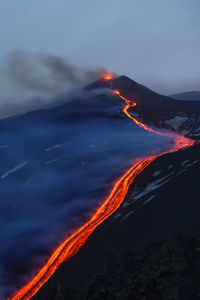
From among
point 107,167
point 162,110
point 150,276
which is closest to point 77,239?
point 150,276

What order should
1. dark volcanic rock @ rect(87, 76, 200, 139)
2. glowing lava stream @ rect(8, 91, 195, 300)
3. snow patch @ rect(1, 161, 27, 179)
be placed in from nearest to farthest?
1. glowing lava stream @ rect(8, 91, 195, 300)
2. snow patch @ rect(1, 161, 27, 179)
3. dark volcanic rock @ rect(87, 76, 200, 139)

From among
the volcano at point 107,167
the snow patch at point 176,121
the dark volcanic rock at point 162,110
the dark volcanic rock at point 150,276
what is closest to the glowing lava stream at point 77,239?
the volcano at point 107,167

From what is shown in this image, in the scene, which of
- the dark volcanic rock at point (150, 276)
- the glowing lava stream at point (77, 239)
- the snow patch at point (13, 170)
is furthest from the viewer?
the snow patch at point (13, 170)

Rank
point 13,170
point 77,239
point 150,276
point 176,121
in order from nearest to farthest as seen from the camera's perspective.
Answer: point 150,276
point 77,239
point 13,170
point 176,121

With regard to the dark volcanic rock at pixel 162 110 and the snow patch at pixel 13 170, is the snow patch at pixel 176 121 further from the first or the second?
the snow patch at pixel 13 170

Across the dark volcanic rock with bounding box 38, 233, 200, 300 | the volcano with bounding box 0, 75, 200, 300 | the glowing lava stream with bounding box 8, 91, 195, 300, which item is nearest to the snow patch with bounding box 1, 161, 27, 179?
the volcano with bounding box 0, 75, 200, 300

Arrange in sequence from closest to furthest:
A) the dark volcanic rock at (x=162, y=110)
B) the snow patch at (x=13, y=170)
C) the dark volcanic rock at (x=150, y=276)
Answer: the dark volcanic rock at (x=150, y=276)
the snow patch at (x=13, y=170)
the dark volcanic rock at (x=162, y=110)

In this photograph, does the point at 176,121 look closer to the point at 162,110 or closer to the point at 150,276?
the point at 162,110

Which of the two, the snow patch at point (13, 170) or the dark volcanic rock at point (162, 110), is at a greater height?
the dark volcanic rock at point (162, 110)

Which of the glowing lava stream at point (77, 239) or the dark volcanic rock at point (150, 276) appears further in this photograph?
the glowing lava stream at point (77, 239)

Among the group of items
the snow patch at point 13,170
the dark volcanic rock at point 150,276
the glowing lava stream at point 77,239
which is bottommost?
the glowing lava stream at point 77,239

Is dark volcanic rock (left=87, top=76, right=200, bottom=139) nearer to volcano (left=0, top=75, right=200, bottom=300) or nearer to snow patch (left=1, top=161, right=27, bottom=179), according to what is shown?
volcano (left=0, top=75, right=200, bottom=300)

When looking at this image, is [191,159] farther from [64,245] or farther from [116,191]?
[64,245]

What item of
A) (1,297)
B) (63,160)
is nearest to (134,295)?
(1,297)
